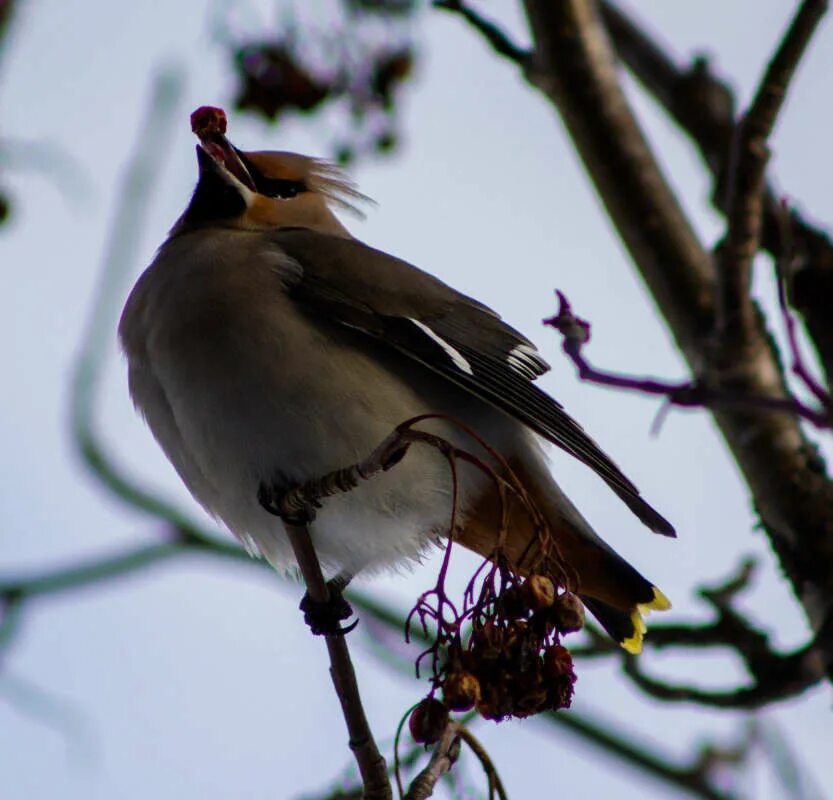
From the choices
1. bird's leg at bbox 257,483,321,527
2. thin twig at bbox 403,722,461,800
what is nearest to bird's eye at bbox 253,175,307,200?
bird's leg at bbox 257,483,321,527

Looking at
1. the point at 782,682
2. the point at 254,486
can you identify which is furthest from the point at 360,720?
the point at 782,682

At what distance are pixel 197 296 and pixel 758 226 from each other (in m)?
1.51

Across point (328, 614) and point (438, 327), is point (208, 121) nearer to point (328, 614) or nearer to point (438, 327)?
point (438, 327)

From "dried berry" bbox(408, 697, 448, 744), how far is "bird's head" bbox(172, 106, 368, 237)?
234cm

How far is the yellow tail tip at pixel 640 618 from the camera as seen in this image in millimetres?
3949

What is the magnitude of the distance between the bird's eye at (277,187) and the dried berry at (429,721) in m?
2.68

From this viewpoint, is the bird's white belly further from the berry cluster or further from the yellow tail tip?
the berry cluster

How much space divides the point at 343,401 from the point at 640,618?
105cm

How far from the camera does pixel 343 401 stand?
3730 millimetres

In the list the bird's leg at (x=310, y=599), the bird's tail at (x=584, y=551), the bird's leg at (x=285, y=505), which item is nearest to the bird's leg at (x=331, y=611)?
the bird's leg at (x=310, y=599)

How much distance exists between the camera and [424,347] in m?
4.02

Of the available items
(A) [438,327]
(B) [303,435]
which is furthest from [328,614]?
(A) [438,327]

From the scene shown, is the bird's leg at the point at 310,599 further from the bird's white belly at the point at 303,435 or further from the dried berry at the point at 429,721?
the dried berry at the point at 429,721

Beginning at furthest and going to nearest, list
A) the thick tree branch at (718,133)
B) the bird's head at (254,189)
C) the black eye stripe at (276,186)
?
the black eye stripe at (276,186) → the bird's head at (254,189) → the thick tree branch at (718,133)
